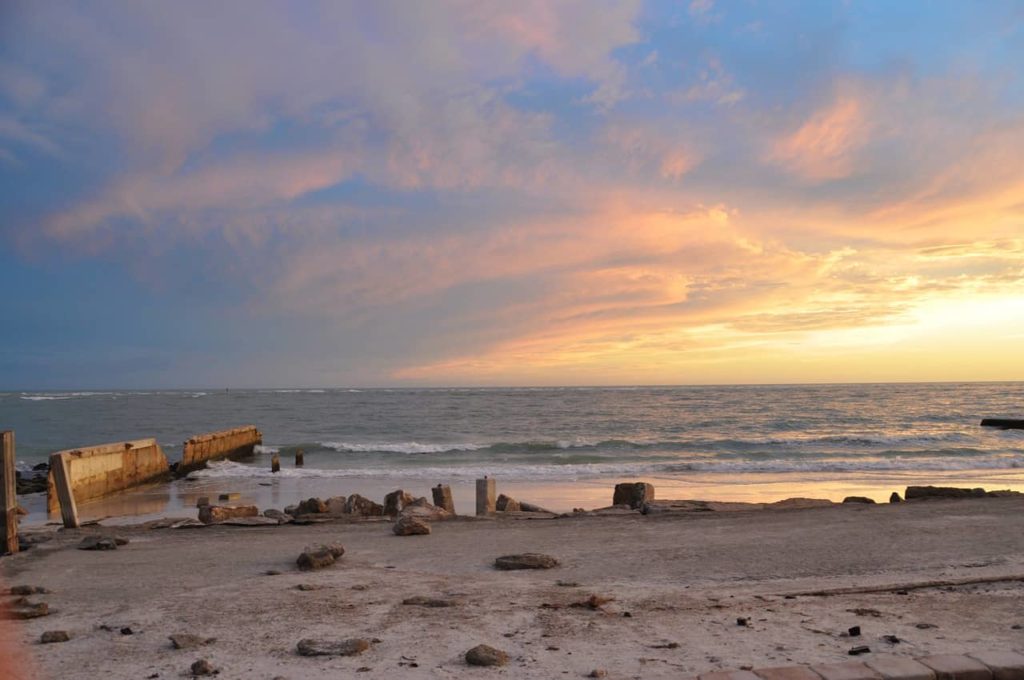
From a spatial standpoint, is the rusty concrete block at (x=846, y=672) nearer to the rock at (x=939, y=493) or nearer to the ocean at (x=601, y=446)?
the rock at (x=939, y=493)

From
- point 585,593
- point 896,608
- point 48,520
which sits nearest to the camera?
point 896,608

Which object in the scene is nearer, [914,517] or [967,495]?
[914,517]

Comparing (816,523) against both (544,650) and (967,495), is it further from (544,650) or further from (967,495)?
(544,650)

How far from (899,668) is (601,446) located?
2995 centimetres

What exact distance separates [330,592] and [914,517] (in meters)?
9.18

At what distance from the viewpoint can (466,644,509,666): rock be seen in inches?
197

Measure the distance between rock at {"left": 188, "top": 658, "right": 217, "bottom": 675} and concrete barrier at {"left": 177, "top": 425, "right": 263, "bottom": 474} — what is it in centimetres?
2087

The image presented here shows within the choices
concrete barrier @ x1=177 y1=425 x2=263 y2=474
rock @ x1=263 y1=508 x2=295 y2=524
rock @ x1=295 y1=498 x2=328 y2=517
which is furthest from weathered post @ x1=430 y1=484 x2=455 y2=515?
concrete barrier @ x1=177 y1=425 x2=263 y2=474

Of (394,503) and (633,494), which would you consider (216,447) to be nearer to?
(394,503)

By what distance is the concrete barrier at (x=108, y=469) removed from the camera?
55.9 feet

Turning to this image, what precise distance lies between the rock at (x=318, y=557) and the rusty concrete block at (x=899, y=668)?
5.88 m

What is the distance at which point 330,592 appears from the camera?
7.20 m

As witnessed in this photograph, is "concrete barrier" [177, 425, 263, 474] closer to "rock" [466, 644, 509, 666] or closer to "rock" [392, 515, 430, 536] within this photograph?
"rock" [392, 515, 430, 536]

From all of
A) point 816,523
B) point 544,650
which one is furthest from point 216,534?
point 816,523
